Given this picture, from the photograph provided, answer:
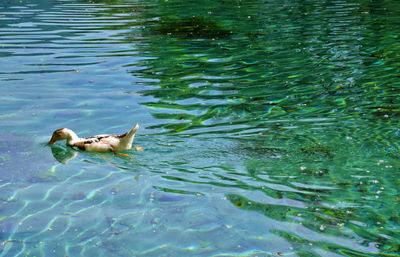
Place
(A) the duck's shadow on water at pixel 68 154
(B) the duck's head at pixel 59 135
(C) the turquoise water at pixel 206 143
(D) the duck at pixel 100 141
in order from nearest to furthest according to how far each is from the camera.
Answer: (C) the turquoise water at pixel 206 143 → (D) the duck at pixel 100 141 → (A) the duck's shadow on water at pixel 68 154 → (B) the duck's head at pixel 59 135

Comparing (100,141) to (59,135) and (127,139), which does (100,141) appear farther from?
(59,135)

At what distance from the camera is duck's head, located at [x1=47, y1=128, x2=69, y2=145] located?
8586mm

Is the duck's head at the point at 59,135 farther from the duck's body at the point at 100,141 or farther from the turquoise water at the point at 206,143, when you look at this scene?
the turquoise water at the point at 206,143

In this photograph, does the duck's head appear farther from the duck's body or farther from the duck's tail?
the duck's tail

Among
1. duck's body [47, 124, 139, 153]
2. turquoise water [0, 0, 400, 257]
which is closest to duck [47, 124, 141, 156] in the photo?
duck's body [47, 124, 139, 153]

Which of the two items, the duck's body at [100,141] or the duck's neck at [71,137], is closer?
the duck's body at [100,141]

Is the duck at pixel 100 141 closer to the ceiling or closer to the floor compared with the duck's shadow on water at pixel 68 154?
closer to the ceiling

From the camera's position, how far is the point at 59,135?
865 cm

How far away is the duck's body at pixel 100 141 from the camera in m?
7.98

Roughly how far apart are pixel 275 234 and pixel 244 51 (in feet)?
32.8

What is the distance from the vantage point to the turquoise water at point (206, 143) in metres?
5.96

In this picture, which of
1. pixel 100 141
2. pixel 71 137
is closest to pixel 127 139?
pixel 100 141

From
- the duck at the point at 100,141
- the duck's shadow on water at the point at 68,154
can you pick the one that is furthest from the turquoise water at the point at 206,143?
the duck at the point at 100,141

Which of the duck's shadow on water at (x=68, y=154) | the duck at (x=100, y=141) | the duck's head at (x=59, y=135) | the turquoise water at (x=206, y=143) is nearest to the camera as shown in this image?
the turquoise water at (x=206, y=143)
